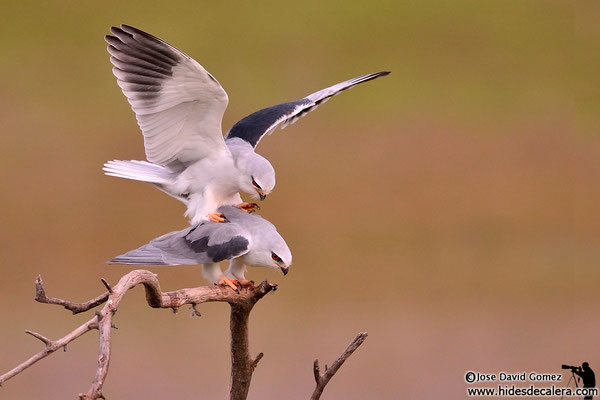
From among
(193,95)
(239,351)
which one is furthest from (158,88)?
(239,351)

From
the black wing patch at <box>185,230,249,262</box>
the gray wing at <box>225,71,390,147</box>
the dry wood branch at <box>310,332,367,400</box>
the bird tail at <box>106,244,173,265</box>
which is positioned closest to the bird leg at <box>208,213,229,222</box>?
the black wing patch at <box>185,230,249,262</box>

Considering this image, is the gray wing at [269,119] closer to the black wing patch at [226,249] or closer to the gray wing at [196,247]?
the gray wing at [196,247]

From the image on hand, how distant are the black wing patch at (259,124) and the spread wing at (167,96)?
0.35m

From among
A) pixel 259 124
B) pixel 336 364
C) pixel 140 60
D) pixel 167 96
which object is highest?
pixel 140 60

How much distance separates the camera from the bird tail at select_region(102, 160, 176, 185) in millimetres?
5129

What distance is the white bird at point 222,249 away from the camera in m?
4.28

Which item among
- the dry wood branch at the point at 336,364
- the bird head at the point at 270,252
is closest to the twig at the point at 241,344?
the bird head at the point at 270,252

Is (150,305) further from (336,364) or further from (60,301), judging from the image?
(336,364)

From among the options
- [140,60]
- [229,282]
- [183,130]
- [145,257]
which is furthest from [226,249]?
[140,60]

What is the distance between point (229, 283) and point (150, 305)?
543mm

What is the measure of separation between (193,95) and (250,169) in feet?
1.67

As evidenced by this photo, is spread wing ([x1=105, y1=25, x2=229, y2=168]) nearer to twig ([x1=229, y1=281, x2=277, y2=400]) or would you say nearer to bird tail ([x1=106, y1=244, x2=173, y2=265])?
bird tail ([x1=106, y1=244, x2=173, y2=265])

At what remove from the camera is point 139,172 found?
522cm

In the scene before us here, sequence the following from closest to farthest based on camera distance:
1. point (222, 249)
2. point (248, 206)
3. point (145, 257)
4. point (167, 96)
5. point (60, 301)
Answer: point (60, 301) < point (145, 257) < point (222, 249) < point (167, 96) < point (248, 206)
